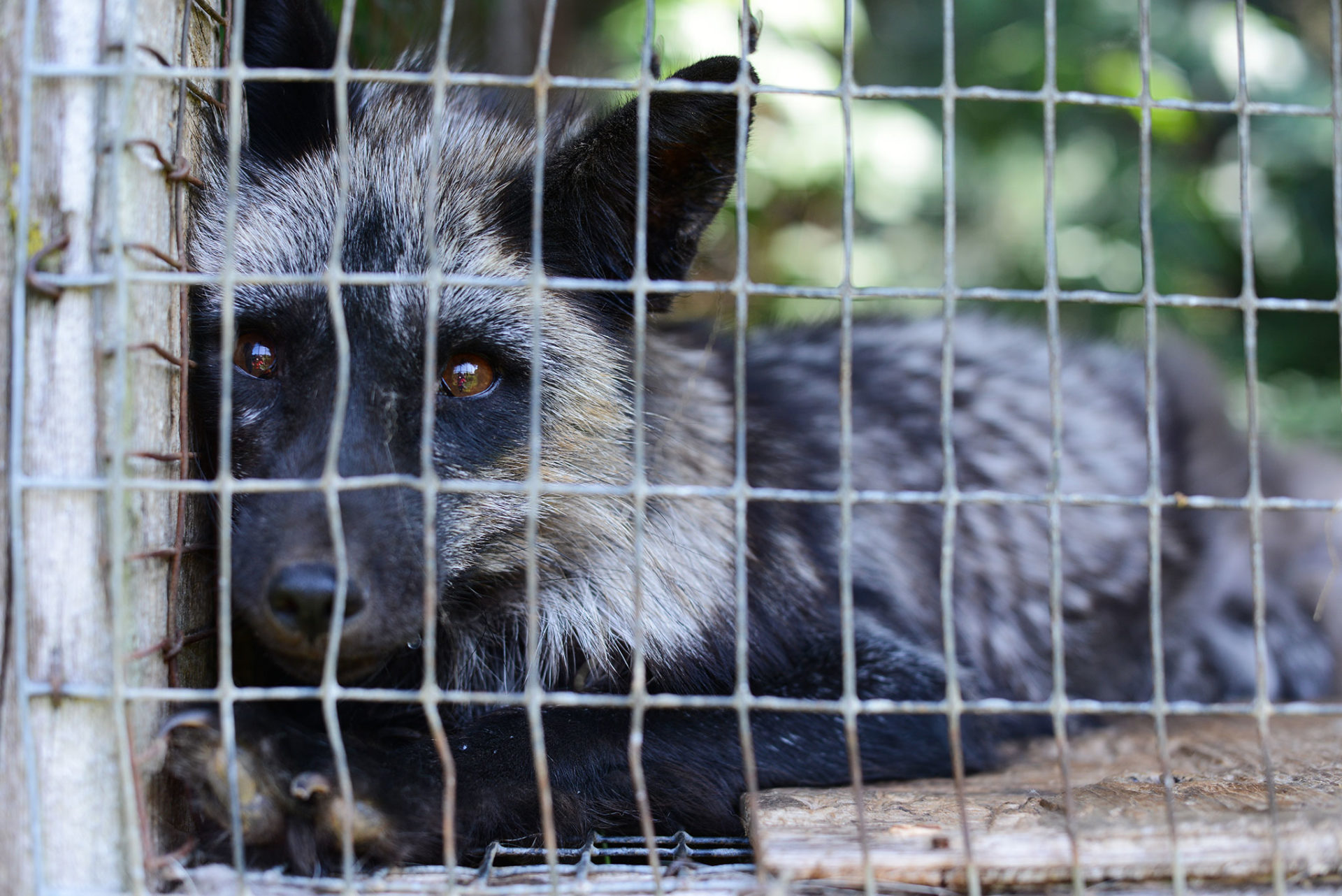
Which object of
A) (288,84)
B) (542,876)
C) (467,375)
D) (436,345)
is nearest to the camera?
(542,876)

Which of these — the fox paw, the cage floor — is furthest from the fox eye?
the cage floor

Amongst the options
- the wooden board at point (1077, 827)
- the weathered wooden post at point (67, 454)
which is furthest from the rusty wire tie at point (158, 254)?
the wooden board at point (1077, 827)

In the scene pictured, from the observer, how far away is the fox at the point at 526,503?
215 cm

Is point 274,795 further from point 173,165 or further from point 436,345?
→ point 173,165

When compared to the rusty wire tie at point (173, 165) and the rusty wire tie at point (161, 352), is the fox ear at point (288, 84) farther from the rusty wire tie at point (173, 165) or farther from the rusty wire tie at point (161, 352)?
the rusty wire tie at point (161, 352)

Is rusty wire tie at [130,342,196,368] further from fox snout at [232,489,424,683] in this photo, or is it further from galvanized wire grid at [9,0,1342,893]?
fox snout at [232,489,424,683]

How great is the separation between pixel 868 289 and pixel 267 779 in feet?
5.08

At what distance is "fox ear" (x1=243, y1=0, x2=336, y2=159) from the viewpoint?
2816mm

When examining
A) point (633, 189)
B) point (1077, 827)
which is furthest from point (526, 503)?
point (1077, 827)

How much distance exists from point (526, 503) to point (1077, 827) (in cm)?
146

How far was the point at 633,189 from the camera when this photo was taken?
2.66 m

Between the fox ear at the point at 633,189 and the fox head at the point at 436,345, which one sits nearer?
the fox head at the point at 436,345

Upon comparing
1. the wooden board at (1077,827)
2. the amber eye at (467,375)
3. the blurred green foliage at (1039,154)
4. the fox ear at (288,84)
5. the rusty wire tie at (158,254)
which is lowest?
the wooden board at (1077,827)

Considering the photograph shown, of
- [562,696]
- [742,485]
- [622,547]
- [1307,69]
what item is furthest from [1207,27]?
[562,696]
